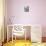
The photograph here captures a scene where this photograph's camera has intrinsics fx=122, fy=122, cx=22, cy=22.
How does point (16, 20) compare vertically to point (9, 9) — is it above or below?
below

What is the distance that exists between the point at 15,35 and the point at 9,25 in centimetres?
22

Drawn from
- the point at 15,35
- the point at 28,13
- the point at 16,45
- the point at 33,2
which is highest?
the point at 33,2

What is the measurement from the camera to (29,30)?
2.29m

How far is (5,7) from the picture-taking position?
7.55 feet

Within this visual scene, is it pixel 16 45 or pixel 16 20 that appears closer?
pixel 16 45

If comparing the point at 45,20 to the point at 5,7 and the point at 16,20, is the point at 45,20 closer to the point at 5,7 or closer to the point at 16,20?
the point at 16,20

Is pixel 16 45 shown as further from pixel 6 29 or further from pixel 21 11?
pixel 21 11

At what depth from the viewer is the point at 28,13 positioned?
2.32 metres

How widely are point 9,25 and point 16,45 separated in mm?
387

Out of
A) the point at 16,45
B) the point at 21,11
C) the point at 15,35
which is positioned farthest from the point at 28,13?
the point at 16,45

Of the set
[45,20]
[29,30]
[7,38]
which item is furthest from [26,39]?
[45,20]

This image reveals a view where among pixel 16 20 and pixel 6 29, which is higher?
pixel 16 20

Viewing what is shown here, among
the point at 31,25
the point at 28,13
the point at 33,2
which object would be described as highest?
the point at 33,2

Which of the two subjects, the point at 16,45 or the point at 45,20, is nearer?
the point at 16,45
